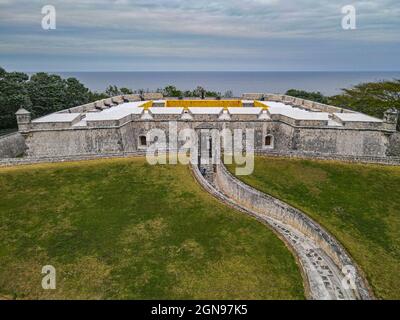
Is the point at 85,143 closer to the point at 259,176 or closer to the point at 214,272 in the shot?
the point at 259,176

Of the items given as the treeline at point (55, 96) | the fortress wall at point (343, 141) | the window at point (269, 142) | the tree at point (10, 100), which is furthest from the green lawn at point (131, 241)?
the treeline at point (55, 96)

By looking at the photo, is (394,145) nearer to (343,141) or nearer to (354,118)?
(354,118)

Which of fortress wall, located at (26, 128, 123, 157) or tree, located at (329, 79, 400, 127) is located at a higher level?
tree, located at (329, 79, 400, 127)

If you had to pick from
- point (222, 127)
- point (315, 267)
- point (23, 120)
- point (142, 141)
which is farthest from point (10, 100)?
point (315, 267)

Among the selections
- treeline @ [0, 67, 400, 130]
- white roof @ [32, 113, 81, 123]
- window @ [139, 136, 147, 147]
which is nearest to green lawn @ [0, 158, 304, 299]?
white roof @ [32, 113, 81, 123]

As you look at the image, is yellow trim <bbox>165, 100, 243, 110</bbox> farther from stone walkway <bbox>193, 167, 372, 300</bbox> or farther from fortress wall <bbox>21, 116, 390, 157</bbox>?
stone walkway <bbox>193, 167, 372, 300</bbox>

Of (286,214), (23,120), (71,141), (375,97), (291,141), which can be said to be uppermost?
(375,97)

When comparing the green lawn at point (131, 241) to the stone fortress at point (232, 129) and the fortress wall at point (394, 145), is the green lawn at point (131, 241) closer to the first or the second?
the stone fortress at point (232, 129)
